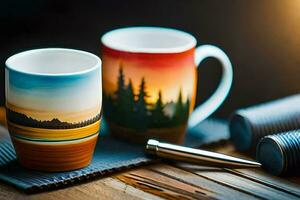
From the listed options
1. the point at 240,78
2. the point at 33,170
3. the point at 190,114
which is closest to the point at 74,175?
the point at 33,170

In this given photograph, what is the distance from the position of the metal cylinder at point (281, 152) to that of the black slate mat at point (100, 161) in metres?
0.08

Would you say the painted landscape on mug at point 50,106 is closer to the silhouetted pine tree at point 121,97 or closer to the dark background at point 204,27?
the silhouetted pine tree at point 121,97

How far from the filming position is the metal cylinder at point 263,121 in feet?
2.26

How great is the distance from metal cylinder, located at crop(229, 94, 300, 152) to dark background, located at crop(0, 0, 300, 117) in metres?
0.08

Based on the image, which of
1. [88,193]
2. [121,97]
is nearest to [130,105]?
[121,97]

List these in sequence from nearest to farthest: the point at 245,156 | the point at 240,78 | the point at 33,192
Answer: the point at 33,192
the point at 245,156
the point at 240,78

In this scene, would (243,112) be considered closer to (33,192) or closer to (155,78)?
(155,78)

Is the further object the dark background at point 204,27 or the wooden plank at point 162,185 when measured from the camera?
the dark background at point 204,27

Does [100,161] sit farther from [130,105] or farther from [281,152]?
[281,152]

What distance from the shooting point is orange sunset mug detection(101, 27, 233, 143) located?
2.21 feet

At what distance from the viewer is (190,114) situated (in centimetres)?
73

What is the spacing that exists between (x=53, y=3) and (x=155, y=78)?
168 mm

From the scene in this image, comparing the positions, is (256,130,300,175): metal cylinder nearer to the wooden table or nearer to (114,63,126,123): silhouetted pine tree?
the wooden table

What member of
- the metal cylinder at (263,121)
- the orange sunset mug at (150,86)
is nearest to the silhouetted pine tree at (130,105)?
the orange sunset mug at (150,86)
